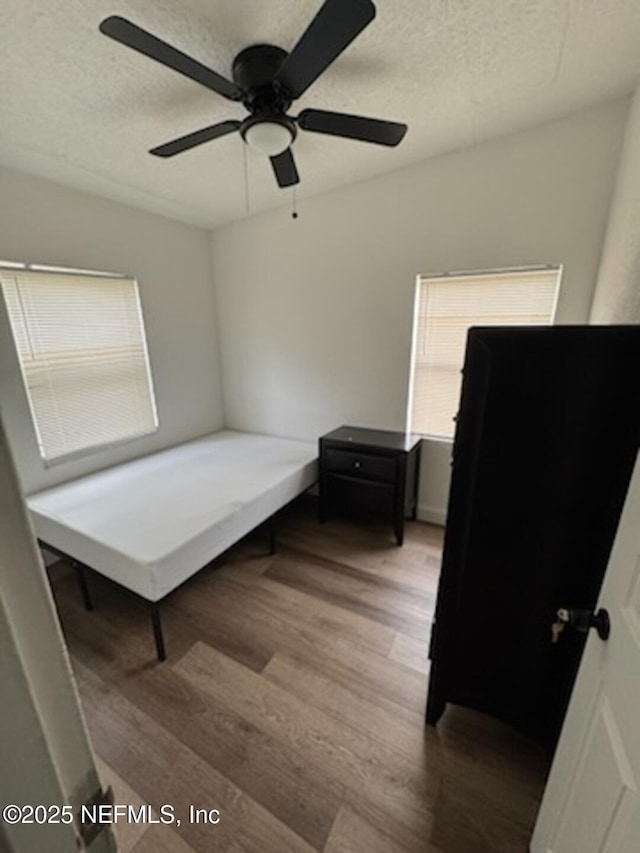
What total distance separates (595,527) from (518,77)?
1.99m

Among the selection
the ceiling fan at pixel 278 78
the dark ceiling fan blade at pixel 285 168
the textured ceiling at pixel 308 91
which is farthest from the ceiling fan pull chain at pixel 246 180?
the ceiling fan at pixel 278 78

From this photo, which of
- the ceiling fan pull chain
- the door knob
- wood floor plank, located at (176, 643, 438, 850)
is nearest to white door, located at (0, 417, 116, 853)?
the door knob

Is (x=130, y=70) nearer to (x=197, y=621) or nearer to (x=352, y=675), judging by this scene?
(x=197, y=621)

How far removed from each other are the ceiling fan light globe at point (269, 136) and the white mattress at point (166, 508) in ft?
5.78

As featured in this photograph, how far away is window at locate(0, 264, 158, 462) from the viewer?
86.5 inches

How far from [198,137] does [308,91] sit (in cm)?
58

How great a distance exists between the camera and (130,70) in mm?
1447

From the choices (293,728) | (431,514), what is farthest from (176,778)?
(431,514)

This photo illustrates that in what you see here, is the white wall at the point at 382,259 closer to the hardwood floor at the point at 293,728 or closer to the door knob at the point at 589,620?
the hardwood floor at the point at 293,728

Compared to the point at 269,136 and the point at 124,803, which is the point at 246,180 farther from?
the point at 124,803

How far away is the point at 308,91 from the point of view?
1666mm

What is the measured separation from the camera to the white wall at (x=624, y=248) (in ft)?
4.54

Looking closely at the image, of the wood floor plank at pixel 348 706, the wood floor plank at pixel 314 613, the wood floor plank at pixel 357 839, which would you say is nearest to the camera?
the wood floor plank at pixel 357 839

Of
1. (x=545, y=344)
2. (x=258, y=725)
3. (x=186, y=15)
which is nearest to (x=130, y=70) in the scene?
(x=186, y=15)
